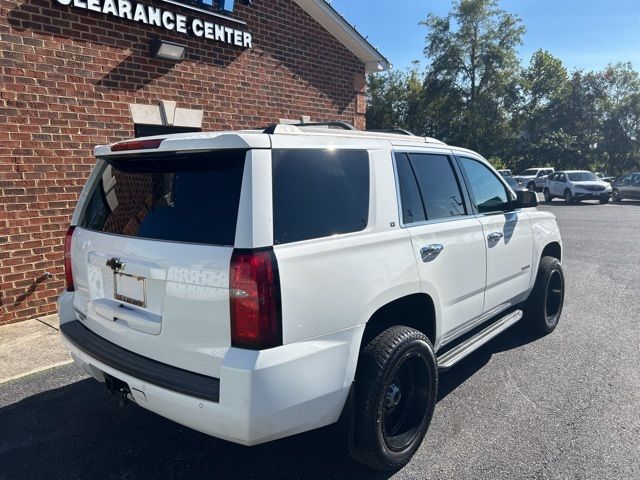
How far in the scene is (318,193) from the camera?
2568 mm

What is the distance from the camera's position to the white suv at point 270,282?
7.35ft

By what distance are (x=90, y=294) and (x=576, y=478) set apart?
117 inches

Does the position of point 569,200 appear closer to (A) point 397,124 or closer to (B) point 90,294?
(A) point 397,124

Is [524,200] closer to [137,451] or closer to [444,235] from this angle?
[444,235]

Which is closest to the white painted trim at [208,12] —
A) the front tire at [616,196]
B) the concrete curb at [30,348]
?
the concrete curb at [30,348]

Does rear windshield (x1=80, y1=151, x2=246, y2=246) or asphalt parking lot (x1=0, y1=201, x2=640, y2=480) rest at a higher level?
rear windshield (x1=80, y1=151, x2=246, y2=246)

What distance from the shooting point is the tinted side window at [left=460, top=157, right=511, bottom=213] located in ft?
13.2

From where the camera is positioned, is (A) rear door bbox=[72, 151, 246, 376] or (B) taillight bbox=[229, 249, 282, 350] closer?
(B) taillight bbox=[229, 249, 282, 350]

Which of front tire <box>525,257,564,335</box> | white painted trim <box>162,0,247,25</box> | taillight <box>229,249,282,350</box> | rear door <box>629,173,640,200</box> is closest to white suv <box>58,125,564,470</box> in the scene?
taillight <box>229,249,282,350</box>

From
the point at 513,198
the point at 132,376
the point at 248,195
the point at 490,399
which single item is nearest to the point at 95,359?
the point at 132,376

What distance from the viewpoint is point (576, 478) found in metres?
2.76

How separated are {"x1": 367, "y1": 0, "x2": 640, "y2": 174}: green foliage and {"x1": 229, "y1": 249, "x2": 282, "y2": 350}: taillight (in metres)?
37.7

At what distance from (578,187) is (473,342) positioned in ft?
75.0

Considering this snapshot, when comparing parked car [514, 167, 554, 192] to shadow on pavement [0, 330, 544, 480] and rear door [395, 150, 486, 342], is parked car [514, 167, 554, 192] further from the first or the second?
shadow on pavement [0, 330, 544, 480]
